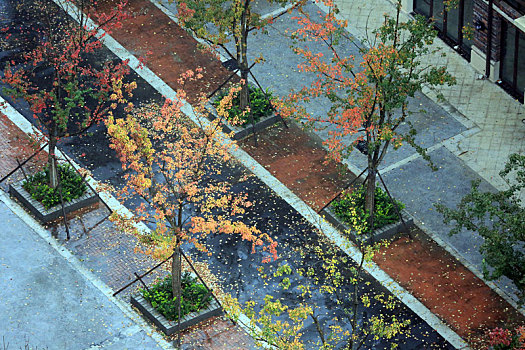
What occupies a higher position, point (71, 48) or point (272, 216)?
point (71, 48)

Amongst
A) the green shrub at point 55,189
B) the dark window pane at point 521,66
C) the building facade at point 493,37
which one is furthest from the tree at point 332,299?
the building facade at point 493,37

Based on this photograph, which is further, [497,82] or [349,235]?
[497,82]

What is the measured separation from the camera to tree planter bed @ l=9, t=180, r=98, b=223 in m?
44.2

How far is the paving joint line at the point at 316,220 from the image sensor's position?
40375 millimetres

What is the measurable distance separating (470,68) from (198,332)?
60.7 ft

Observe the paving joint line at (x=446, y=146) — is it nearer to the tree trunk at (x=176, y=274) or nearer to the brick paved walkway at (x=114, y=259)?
the brick paved walkway at (x=114, y=259)

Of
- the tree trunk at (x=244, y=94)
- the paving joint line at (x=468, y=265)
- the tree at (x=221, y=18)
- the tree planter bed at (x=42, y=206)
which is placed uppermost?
the tree at (x=221, y=18)

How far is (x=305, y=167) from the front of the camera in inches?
1843

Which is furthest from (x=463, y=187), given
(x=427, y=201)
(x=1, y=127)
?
(x=1, y=127)

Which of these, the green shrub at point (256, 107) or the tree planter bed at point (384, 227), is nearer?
the tree planter bed at point (384, 227)

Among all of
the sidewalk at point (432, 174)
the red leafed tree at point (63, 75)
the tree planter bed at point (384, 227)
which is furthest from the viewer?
the tree planter bed at point (384, 227)

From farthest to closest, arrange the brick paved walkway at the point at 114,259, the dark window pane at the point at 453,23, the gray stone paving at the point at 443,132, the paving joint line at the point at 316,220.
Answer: the dark window pane at the point at 453,23
the gray stone paving at the point at 443,132
the paving joint line at the point at 316,220
the brick paved walkway at the point at 114,259

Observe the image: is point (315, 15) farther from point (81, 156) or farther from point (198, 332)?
point (198, 332)

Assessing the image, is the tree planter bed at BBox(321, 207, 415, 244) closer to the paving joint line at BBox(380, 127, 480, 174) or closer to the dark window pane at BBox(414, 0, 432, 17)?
the paving joint line at BBox(380, 127, 480, 174)
